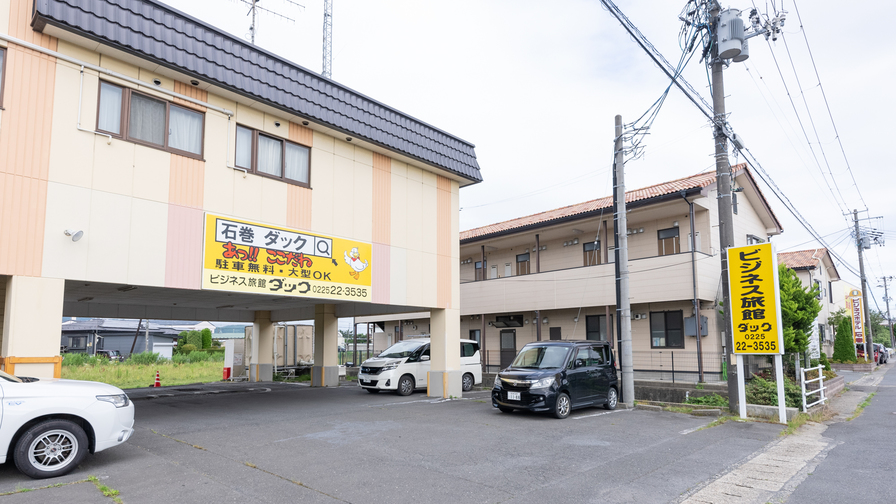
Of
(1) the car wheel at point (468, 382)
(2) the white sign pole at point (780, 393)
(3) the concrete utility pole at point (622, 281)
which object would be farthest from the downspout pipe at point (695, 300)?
(1) the car wheel at point (468, 382)

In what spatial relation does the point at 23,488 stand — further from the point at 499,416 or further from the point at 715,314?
the point at 715,314

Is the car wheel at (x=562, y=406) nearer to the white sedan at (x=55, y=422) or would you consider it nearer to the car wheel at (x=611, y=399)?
the car wheel at (x=611, y=399)

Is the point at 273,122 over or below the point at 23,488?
over

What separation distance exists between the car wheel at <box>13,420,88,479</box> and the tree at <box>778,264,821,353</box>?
1642 cm

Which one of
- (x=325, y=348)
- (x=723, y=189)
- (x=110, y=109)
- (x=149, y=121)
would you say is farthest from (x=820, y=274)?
(x=110, y=109)

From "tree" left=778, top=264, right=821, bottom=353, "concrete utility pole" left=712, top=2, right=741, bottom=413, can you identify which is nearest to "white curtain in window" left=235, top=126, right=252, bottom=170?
"concrete utility pole" left=712, top=2, right=741, bottom=413

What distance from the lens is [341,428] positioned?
982cm

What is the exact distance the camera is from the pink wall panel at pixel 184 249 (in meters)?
9.16

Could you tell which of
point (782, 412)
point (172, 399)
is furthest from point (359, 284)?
point (782, 412)

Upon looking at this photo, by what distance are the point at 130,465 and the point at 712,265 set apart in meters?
17.7

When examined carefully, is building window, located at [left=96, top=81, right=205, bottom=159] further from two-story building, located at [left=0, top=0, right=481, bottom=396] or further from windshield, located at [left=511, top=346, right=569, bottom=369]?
windshield, located at [left=511, top=346, right=569, bottom=369]

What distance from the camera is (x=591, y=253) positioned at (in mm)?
22172

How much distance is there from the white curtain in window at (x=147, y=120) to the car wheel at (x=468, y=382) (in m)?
11.8

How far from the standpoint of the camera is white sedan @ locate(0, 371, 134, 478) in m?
5.93
